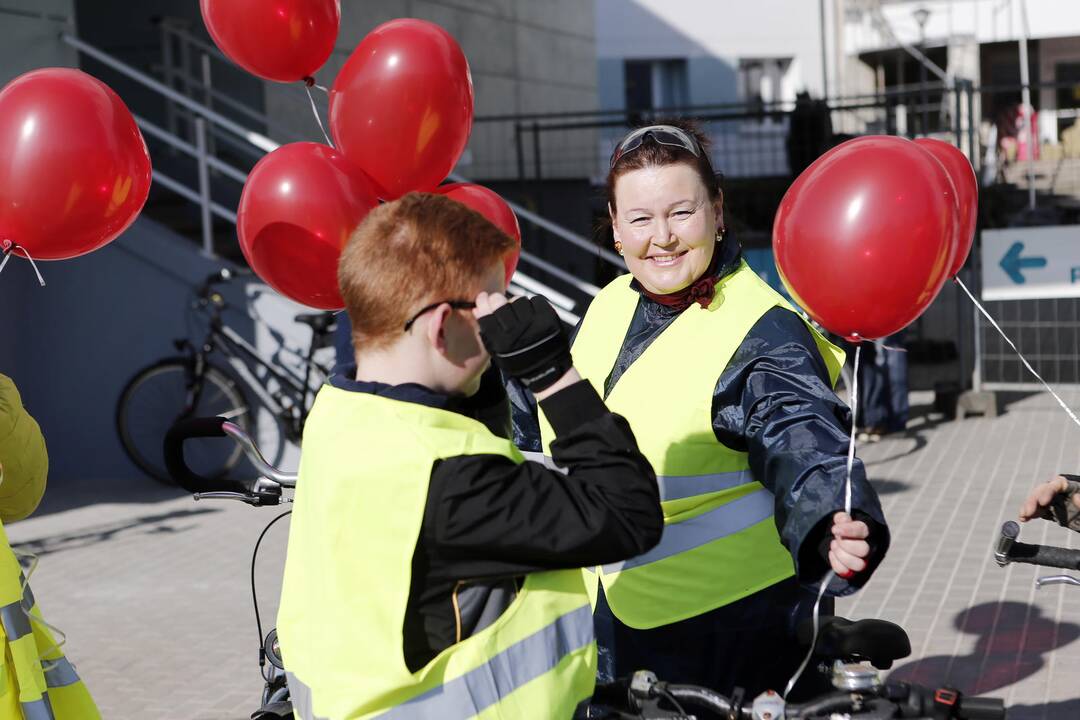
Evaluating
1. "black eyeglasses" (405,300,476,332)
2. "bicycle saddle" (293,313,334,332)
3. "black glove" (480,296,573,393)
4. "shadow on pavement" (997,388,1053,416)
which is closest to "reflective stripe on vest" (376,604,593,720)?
"black glove" (480,296,573,393)

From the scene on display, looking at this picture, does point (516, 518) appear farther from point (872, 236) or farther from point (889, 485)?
point (889, 485)

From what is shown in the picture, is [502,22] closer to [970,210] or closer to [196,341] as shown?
[196,341]

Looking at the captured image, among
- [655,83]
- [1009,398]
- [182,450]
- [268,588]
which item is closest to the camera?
[182,450]

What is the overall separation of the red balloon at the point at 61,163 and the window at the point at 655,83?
2645cm

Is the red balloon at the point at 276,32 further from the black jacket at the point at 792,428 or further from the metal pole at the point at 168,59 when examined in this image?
the metal pole at the point at 168,59

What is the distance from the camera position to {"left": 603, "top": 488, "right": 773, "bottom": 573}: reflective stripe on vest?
2.62 m

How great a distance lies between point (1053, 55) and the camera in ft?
98.7

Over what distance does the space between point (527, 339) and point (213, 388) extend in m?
7.66

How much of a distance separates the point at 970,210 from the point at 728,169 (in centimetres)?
1659

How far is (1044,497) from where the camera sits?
2.68 metres

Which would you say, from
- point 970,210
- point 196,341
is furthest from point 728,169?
point 970,210

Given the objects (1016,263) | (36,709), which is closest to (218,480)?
(36,709)

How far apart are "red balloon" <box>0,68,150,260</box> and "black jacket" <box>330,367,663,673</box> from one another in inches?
62.0

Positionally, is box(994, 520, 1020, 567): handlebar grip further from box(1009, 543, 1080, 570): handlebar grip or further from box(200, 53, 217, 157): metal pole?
box(200, 53, 217, 157): metal pole
